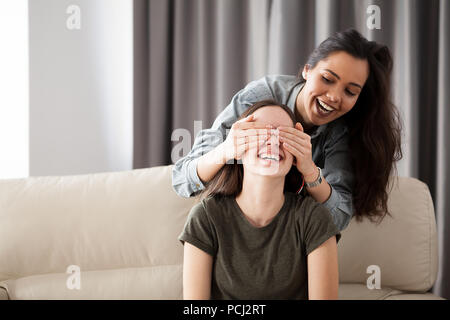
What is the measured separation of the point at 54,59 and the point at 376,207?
172 cm

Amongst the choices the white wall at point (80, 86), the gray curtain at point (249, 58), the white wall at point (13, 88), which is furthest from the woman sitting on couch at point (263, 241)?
the white wall at point (13, 88)

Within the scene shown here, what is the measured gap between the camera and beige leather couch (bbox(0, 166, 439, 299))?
1.55 m

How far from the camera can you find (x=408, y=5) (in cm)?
204

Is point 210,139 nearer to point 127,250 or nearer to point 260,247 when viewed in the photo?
point 260,247

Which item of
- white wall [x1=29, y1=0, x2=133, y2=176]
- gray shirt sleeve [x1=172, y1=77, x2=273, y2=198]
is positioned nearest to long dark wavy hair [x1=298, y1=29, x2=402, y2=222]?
gray shirt sleeve [x1=172, y1=77, x2=273, y2=198]

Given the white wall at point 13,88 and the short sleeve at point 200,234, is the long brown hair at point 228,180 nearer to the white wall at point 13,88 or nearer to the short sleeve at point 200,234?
the short sleeve at point 200,234

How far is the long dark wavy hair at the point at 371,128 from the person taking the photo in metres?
1.36

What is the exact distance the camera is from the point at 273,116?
1.16 metres

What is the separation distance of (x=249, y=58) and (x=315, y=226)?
1.25 meters

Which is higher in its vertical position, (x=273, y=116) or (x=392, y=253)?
(x=273, y=116)

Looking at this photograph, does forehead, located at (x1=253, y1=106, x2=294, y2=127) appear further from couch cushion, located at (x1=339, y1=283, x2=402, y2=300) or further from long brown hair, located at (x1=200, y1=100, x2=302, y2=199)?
couch cushion, located at (x1=339, y1=283, x2=402, y2=300)

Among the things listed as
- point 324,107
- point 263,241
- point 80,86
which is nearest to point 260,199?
point 263,241

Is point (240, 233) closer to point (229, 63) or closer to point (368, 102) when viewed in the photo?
point (368, 102)

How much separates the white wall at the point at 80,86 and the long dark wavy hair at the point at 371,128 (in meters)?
1.19
